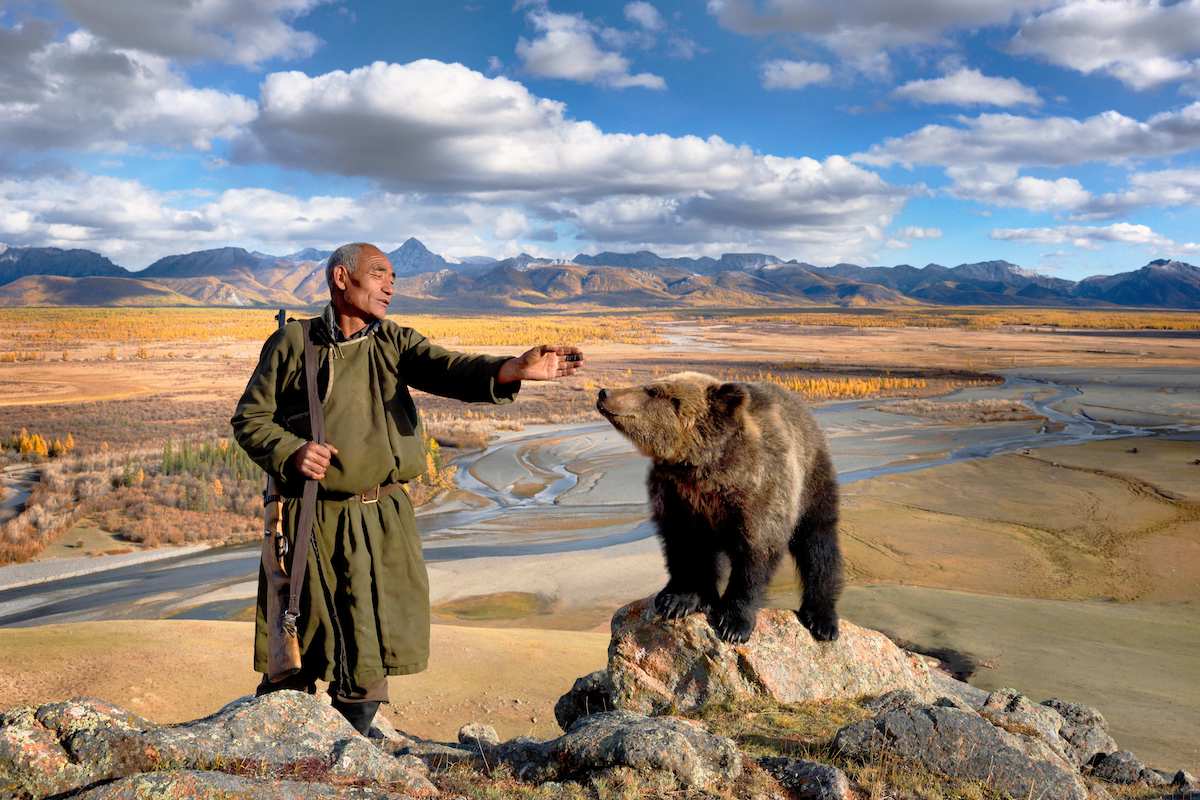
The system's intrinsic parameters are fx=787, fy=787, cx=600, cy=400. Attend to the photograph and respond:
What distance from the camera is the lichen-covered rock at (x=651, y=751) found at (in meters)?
3.67

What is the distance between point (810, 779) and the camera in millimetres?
3875

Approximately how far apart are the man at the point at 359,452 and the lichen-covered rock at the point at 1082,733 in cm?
498

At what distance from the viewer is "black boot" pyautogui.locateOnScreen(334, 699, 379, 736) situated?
13.8 feet

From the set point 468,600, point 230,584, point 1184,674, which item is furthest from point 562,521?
point 1184,674

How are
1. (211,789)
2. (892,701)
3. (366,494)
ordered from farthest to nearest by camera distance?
(892,701) → (366,494) → (211,789)

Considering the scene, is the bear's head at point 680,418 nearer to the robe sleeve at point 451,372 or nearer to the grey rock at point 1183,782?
the robe sleeve at point 451,372

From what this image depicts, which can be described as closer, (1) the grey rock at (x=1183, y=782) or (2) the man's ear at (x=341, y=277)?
(2) the man's ear at (x=341, y=277)

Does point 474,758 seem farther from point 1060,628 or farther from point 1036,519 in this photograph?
point 1036,519

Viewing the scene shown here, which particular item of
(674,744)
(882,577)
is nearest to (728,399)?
(674,744)

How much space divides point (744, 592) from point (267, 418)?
322 centimetres

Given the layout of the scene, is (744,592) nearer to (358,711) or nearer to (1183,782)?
(358,711)

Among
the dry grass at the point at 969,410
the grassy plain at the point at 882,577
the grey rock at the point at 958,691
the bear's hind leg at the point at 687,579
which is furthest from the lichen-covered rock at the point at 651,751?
the dry grass at the point at 969,410

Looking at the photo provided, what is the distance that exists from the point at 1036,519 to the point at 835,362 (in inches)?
1668

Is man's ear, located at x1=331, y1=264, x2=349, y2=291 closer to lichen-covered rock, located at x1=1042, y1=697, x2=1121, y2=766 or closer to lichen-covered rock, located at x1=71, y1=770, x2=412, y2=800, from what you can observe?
lichen-covered rock, located at x1=71, y1=770, x2=412, y2=800
